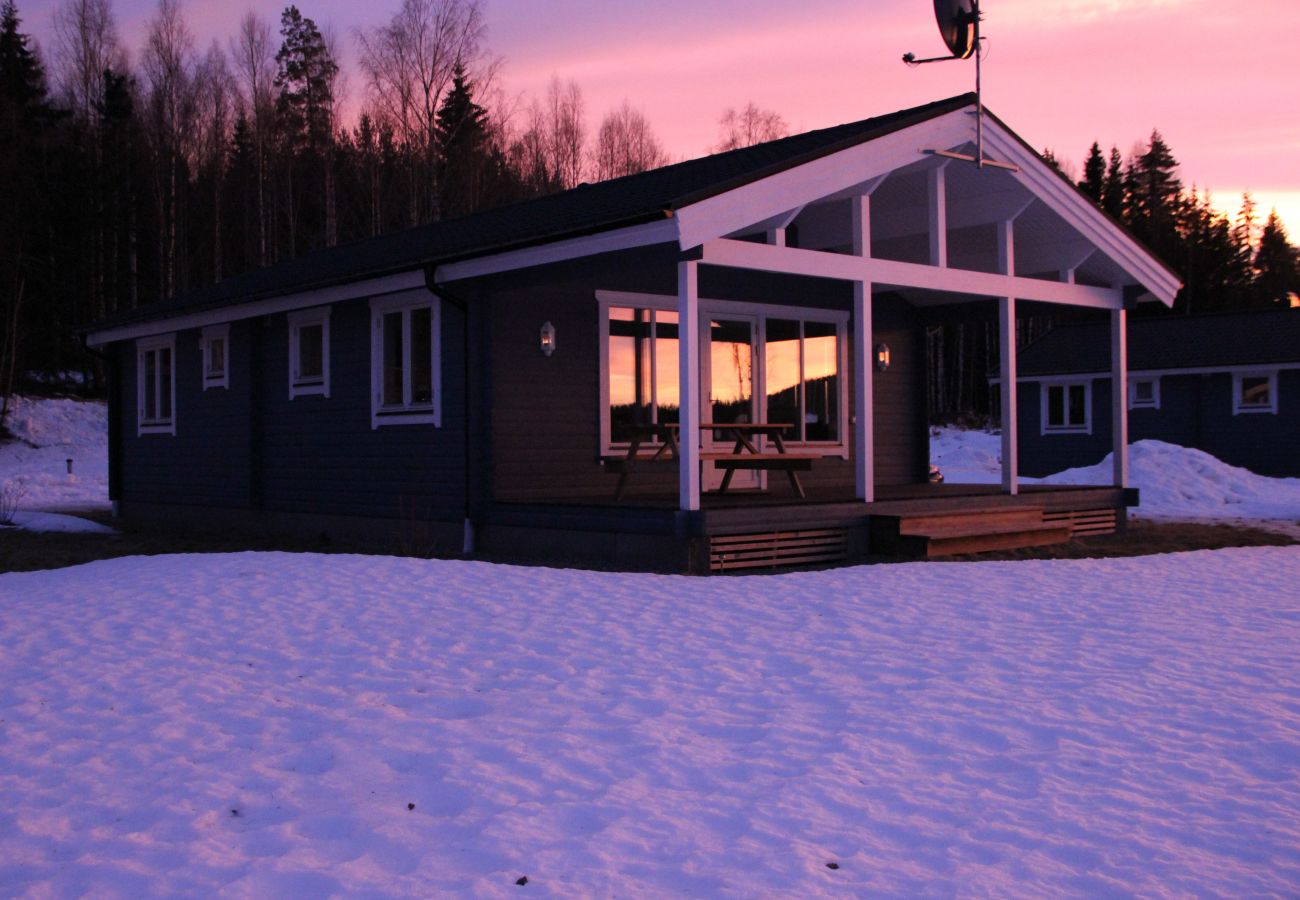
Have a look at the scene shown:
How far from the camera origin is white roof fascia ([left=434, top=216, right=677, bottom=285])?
383 inches

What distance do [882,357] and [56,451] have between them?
22.6 m

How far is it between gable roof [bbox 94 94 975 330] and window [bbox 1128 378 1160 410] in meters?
18.0

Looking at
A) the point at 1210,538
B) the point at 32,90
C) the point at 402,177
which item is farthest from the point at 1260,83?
the point at 32,90

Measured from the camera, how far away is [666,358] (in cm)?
1355

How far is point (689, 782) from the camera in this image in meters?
4.62

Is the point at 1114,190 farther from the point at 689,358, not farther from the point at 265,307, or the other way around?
the point at 689,358

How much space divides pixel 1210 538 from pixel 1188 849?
11.7 metres

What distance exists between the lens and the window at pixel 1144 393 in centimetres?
2792

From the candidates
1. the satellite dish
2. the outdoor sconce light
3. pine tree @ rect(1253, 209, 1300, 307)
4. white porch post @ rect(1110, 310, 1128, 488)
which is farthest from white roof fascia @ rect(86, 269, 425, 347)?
pine tree @ rect(1253, 209, 1300, 307)

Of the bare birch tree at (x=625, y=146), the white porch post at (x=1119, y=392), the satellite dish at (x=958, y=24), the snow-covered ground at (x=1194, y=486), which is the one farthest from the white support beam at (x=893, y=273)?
the bare birch tree at (x=625, y=146)

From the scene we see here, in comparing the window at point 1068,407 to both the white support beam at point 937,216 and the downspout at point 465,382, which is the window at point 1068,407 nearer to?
the white support beam at point 937,216

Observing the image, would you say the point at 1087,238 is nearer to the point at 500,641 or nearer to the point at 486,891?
the point at 500,641

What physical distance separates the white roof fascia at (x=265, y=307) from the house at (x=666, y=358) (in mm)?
40

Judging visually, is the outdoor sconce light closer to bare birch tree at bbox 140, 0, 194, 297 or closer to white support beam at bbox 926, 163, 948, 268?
white support beam at bbox 926, 163, 948, 268
